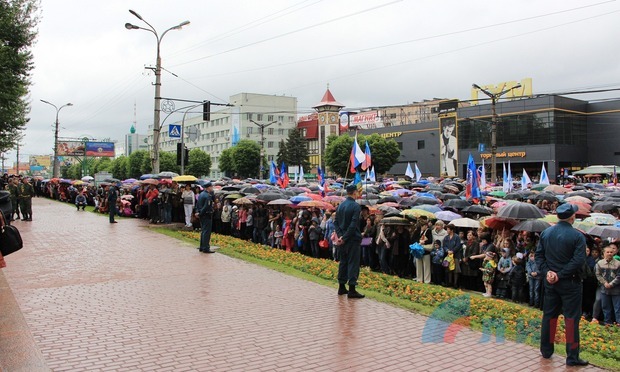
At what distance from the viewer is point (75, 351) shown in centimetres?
586

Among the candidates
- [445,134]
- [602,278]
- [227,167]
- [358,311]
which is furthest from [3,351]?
[227,167]

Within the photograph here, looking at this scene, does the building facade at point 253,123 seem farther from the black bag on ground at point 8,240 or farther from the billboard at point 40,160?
the black bag on ground at point 8,240

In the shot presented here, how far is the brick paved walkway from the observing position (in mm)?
5684

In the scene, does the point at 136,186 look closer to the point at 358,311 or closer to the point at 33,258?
the point at 33,258

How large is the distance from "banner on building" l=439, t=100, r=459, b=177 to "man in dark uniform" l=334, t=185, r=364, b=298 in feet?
206

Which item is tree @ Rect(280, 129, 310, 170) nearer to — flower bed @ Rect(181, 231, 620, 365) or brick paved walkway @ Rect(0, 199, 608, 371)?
flower bed @ Rect(181, 231, 620, 365)

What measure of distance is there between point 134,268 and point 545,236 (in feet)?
26.8

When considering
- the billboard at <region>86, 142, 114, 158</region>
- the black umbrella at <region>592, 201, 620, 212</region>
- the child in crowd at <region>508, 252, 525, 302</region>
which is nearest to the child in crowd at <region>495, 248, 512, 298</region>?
the child in crowd at <region>508, 252, 525, 302</region>

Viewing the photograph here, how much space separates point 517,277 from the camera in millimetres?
10102

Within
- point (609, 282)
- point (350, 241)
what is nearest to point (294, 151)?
point (350, 241)

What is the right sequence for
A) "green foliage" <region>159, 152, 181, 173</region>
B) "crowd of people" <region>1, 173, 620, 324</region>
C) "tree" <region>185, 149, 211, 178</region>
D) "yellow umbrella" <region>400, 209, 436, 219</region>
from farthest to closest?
1. "tree" <region>185, 149, 211, 178</region>
2. "green foliage" <region>159, 152, 181, 173</region>
3. "yellow umbrella" <region>400, 209, 436, 219</region>
4. "crowd of people" <region>1, 173, 620, 324</region>

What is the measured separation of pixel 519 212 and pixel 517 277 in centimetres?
158

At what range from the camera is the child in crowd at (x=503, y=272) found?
33.8ft

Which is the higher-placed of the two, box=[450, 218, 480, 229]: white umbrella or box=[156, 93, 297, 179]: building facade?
box=[156, 93, 297, 179]: building facade
